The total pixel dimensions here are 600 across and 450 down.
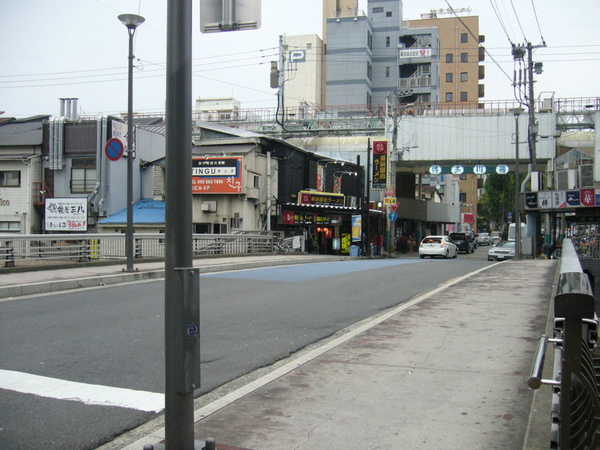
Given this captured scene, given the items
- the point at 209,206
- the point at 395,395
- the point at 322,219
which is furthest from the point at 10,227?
the point at 395,395

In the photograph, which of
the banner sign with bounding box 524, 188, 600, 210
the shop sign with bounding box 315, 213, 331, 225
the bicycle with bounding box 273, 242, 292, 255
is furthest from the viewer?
the shop sign with bounding box 315, 213, 331, 225

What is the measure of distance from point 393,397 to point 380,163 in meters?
38.0

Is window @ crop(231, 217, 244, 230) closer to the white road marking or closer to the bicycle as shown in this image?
the bicycle

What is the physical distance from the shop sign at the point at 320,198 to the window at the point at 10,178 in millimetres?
16635

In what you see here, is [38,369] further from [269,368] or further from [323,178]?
[323,178]

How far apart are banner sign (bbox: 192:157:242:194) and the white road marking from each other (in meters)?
25.7

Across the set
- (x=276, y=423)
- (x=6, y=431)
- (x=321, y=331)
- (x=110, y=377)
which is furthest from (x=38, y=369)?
(x=321, y=331)

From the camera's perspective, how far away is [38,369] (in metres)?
6.45

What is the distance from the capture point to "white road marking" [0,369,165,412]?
211 inches

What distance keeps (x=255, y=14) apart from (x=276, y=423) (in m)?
3.27

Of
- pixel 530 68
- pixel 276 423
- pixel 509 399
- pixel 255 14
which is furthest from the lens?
pixel 530 68

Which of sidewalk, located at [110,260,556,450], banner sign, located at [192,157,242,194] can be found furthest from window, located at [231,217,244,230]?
sidewalk, located at [110,260,556,450]

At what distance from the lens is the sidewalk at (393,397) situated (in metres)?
4.46

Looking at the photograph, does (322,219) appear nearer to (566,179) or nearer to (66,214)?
(66,214)
